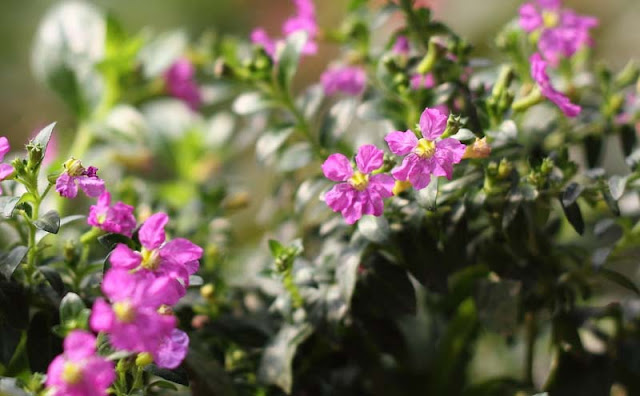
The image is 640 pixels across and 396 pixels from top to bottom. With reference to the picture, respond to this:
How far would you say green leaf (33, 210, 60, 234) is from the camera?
55cm

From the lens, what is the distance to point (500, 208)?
64 cm

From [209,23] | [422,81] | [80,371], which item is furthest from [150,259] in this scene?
[209,23]

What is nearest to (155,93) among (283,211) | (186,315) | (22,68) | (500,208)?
(283,211)

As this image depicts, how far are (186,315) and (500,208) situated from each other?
12.3 inches

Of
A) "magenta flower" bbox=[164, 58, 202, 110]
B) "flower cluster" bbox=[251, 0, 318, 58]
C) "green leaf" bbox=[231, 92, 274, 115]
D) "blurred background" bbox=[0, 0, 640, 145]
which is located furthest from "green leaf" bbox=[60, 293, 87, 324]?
"blurred background" bbox=[0, 0, 640, 145]

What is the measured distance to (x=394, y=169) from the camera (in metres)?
0.57

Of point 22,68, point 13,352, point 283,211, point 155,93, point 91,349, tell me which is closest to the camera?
point 91,349

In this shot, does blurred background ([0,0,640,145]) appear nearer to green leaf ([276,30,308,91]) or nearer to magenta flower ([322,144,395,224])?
green leaf ([276,30,308,91])

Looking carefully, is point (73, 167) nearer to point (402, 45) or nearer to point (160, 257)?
point (160, 257)

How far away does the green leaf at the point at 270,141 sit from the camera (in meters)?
0.77

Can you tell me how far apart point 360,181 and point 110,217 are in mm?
207

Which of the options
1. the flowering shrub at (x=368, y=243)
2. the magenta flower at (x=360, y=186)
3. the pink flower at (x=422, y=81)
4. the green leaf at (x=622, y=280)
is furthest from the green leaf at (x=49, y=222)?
the green leaf at (x=622, y=280)

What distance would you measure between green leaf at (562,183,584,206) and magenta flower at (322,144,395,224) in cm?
17

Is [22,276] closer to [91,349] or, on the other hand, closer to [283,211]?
[91,349]
